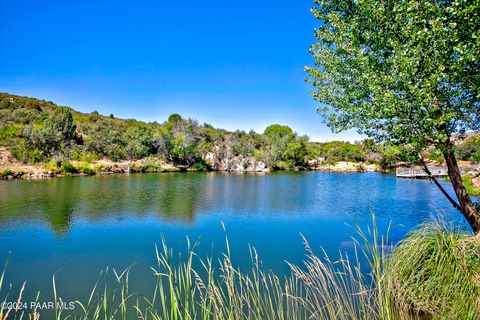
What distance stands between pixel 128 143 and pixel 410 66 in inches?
1980

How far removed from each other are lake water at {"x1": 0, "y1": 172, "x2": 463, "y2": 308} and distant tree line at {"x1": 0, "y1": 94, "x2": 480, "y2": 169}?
17908mm

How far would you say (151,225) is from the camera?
574 inches

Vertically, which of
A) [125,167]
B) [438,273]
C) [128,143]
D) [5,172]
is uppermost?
[128,143]

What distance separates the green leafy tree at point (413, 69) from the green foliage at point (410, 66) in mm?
14

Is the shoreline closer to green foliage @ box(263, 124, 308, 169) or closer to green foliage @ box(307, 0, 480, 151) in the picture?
green foliage @ box(263, 124, 308, 169)

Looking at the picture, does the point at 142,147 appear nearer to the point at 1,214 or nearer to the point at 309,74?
the point at 1,214

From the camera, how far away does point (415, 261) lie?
5699 millimetres

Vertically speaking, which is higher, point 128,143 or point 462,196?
point 128,143

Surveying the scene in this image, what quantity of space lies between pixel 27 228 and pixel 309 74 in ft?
46.1

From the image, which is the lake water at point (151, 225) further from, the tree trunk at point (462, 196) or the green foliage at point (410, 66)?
the green foliage at point (410, 66)

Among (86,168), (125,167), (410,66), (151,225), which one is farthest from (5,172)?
(410,66)

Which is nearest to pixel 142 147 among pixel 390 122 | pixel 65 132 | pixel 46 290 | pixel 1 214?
pixel 65 132

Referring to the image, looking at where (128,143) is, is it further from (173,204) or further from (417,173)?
(417,173)

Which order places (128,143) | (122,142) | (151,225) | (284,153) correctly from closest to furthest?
(151,225) < (128,143) < (122,142) < (284,153)
